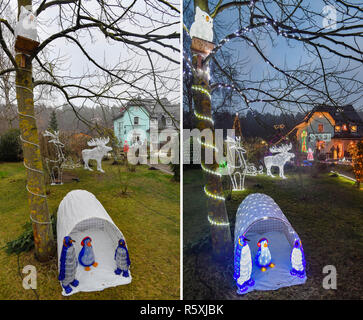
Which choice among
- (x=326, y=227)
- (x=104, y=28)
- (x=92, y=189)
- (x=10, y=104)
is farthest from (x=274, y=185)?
(x=10, y=104)

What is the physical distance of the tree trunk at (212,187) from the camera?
2008 millimetres

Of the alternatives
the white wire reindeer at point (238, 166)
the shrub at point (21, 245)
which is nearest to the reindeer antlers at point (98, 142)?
the shrub at point (21, 245)

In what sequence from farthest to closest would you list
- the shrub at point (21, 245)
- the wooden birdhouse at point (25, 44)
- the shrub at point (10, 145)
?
the shrub at point (10, 145) < the shrub at point (21, 245) < the wooden birdhouse at point (25, 44)

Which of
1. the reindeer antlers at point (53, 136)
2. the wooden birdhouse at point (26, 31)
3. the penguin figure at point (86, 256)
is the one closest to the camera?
the wooden birdhouse at point (26, 31)

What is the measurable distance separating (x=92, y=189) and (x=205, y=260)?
9.50ft

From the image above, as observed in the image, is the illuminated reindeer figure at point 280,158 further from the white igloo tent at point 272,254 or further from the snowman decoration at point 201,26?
the snowman decoration at point 201,26

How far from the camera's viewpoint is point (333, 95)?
225 cm

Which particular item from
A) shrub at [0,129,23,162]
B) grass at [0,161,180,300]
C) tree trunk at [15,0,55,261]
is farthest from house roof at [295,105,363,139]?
shrub at [0,129,23,162]

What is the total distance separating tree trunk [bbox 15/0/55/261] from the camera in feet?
6.27

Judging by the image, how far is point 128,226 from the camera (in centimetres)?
317

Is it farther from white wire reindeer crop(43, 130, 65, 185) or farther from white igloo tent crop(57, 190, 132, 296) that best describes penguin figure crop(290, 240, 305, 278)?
white wire reindeer crop(43, 130, 65, 185)

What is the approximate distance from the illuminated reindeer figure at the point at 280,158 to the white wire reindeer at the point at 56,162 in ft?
12.0

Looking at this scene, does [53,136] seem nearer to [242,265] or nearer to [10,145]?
[10,145]

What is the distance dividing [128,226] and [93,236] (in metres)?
0.96
